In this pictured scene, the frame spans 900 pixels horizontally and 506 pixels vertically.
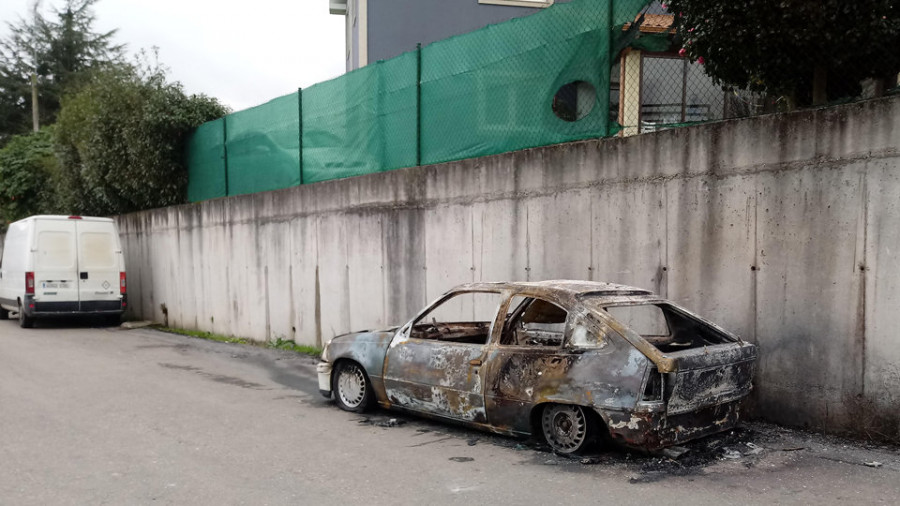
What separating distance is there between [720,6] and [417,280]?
5.24m

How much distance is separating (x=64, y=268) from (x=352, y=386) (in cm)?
1054

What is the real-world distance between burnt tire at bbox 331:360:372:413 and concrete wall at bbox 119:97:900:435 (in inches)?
94.4

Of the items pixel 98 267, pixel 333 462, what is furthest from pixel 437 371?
pixel 98 267

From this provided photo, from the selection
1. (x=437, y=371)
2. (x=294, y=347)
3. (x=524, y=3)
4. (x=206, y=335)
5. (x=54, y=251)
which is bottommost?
(x=206, y=335)

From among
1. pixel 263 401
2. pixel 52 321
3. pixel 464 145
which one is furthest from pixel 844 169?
pixel 52 321

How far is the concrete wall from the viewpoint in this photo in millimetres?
5410

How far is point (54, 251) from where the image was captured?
14.2 metres

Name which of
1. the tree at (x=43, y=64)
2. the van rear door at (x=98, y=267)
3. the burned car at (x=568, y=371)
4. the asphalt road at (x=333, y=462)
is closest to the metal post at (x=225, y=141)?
the van rear door at (x=98, y=267)

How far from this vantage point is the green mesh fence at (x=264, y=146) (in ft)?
40.1

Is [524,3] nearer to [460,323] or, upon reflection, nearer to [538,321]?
[460,323]

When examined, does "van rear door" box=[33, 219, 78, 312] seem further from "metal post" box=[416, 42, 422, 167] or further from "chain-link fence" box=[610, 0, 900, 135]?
"chain-link fence" box=[610, 0, 900, 135]

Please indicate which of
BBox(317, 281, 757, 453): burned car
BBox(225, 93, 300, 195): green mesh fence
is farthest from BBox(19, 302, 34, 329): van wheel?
BBox(317, 281, 757, 453): burned car

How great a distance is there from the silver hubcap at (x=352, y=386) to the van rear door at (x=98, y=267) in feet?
33.4

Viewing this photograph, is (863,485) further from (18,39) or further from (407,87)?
(18,39)
